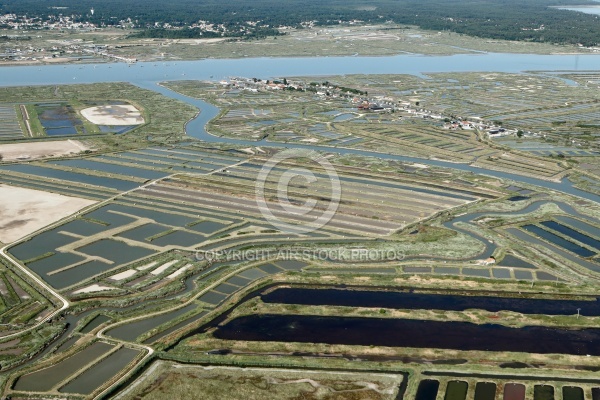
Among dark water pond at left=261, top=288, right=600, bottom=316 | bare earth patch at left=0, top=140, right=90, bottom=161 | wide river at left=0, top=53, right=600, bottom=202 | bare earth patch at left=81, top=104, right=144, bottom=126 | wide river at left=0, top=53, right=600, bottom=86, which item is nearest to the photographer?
dark water pond at left=261, top=288, right=600, bottom=316

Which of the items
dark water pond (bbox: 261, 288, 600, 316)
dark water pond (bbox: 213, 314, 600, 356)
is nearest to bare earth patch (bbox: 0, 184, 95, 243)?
dark water pond (bbox: 261, 288, 600, 316)

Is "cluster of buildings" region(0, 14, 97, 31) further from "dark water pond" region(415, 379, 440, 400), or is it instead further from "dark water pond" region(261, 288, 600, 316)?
"dark water pond" region(415, 379, 440, 400)

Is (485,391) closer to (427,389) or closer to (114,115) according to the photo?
(427,389)

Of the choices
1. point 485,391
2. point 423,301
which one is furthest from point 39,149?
point 485,391

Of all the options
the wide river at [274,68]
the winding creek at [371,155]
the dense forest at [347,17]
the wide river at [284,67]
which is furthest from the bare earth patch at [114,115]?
the dense forest at [347,17]

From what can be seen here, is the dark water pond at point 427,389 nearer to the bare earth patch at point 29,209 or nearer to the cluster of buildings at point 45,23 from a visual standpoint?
the bare earth patch at point 29,209

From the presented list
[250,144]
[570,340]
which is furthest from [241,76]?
[570,340]
